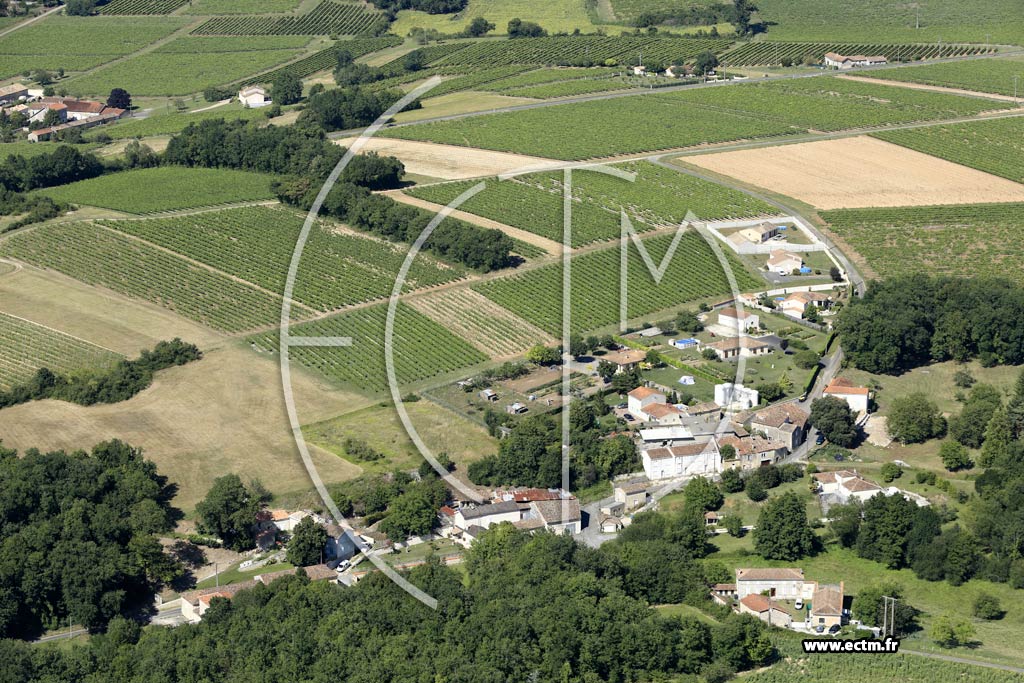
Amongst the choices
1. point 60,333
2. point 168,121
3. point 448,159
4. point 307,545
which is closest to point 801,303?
point 307,545

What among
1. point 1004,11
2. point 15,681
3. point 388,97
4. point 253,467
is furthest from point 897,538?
point 1004,11

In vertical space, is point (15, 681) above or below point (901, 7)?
below

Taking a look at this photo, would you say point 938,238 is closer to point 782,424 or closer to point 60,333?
point 782,424

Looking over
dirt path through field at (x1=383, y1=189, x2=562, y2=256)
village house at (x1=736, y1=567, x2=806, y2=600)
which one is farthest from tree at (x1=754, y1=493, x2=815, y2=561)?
dirt path through field at (x1=383, y1=189, x2=562, y2=256)

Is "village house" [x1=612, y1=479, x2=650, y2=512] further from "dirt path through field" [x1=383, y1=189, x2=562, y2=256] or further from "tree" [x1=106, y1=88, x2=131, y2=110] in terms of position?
"tree" [x1=106, y1=88, x2=131, y2=110]

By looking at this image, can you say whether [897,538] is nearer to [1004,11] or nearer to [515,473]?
[515,473]
